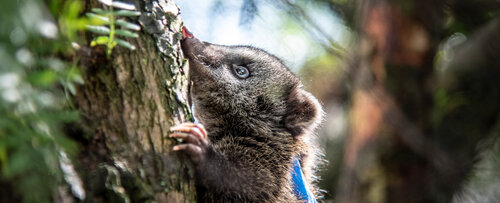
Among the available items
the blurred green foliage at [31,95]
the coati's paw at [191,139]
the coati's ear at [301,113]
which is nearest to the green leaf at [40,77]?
the blurred green foliage at [31,95]

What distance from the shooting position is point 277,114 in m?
4.64

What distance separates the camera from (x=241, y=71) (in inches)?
186

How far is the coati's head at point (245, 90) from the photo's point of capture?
4285 mm

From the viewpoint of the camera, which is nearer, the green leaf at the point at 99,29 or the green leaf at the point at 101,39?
the green leaf at the point at 99,29

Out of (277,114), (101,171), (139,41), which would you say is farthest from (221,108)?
(101,171)

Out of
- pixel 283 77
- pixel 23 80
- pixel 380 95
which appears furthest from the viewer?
pixel 283 77

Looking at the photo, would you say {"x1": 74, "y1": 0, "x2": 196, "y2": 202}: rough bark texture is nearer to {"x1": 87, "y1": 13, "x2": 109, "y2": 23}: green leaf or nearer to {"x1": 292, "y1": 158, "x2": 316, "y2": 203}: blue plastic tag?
{"x1": 87, "y1": 13, "x2": 109, "y2": 23}: green leaf

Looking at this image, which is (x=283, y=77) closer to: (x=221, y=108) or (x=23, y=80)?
(x=221, y=108)

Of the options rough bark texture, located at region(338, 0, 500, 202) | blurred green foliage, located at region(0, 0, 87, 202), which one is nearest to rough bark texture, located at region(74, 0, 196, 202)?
blurred green foliage, located at region(0, 0, 87, 202)

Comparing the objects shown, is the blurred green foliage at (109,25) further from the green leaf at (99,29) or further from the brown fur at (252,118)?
the brown fur at (252,118)

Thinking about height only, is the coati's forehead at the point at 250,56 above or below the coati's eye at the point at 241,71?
above

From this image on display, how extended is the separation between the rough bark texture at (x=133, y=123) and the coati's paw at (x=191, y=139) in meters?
0.05

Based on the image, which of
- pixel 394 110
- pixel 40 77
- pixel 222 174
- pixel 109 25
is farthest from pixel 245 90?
pixel 40 77

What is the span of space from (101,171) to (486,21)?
122 inches
